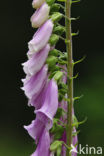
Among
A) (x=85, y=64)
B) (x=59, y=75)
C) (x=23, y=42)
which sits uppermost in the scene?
(x=23, y=42)

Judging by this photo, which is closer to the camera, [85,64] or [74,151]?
[74,151]

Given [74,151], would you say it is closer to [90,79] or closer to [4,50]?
[90,79]

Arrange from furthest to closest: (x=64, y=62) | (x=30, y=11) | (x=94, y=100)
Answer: (x=30, y=11) < (x=94, y=100) < (x=64, y=62)

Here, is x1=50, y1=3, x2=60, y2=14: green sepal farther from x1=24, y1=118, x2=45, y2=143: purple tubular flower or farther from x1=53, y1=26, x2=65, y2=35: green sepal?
x1=24, y1=118, x2=45, y2=143: purple tubular flower

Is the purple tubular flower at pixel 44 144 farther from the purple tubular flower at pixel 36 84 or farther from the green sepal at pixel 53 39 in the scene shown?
the green sepal at pixel 53 39

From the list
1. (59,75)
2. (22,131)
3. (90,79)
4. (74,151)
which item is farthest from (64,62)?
(22,131)

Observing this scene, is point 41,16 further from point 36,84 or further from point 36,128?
point 36,128

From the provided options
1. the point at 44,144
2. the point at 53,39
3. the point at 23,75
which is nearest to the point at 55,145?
the point at 44,144
